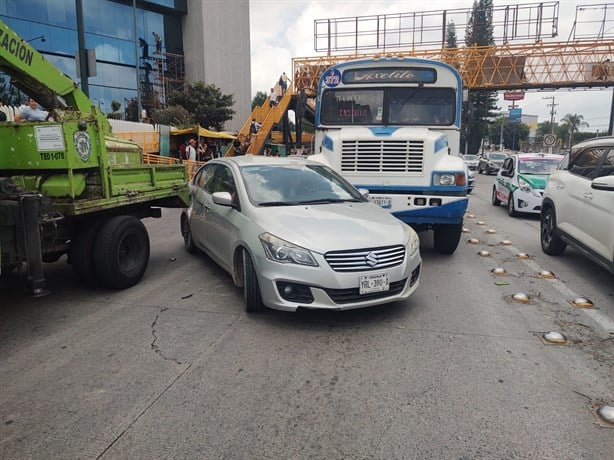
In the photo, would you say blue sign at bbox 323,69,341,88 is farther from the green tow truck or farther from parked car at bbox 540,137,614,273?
parked car at bbox 540,137,614,273

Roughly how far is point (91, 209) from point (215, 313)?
1.76 metres

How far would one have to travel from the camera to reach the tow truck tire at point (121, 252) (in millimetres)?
5211

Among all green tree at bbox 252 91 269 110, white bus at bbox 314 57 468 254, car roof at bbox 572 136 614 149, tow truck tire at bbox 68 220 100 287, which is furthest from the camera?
green tree at bbox 252 91 269 110

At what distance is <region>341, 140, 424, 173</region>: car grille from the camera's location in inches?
273

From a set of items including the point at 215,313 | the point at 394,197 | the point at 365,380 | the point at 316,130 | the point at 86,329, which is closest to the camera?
the point at 365,380

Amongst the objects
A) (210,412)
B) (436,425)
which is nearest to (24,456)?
(210,412)

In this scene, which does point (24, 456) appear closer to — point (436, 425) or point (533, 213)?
point (436, 425)

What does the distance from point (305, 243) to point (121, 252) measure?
2711 mm

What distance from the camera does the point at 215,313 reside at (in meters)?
4.77

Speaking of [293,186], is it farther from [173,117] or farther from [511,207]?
[173,117]

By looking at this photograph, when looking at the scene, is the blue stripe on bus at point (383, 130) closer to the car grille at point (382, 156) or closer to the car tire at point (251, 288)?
the car grille at point (382, 156)

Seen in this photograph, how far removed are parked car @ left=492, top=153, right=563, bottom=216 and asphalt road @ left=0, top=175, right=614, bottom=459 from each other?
616 cm

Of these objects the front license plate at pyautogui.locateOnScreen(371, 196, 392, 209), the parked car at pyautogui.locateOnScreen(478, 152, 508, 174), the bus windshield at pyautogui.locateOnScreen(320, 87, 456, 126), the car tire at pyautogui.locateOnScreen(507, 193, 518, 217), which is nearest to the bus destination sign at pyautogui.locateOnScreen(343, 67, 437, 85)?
the bus windshield at pyautogui.locateOnScreen(320, 87, 456, 126)

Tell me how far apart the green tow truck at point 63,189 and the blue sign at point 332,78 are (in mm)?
3800
